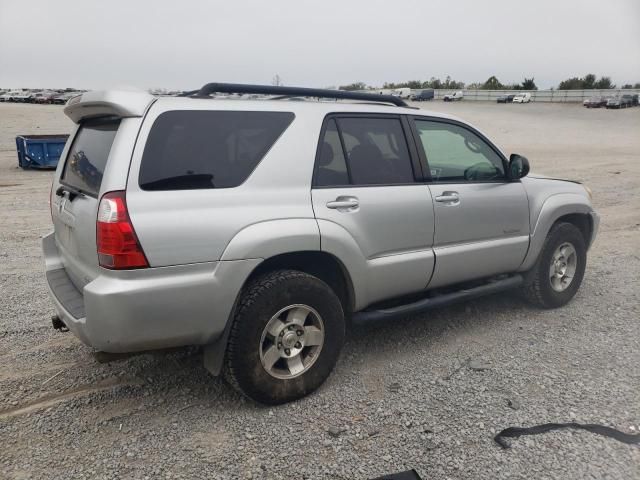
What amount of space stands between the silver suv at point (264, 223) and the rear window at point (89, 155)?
0.05 feet

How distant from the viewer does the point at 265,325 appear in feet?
10.2

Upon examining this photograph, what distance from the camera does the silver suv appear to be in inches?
108

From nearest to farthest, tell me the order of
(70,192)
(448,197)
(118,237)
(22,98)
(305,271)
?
(118,237)
(70,192)
(305,271)
(448,197)
(22,98)

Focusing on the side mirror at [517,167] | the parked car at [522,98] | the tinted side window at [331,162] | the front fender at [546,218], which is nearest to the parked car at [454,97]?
the parked car at [522,98]

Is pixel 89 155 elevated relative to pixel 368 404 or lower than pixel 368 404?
elevated

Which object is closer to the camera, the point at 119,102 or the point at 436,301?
the point at 119,102

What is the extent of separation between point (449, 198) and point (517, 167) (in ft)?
2.81

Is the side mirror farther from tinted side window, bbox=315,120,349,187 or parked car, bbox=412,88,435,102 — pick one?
parked car, bbox=412,88,435,102

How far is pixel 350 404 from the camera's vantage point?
334 cm

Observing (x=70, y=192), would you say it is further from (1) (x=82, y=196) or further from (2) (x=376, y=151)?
(2) (x=376, y=151)

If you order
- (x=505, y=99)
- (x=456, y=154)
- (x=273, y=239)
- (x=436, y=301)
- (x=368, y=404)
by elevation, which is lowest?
(x=368, y=404)

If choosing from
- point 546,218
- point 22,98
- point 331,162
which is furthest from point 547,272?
point 22,98

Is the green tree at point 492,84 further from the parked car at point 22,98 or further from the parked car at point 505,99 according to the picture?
the parked car at point 22,98

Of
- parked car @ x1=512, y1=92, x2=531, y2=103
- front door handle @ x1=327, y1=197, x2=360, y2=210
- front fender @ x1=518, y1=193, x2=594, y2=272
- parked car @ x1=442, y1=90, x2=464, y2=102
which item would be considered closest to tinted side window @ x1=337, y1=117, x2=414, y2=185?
front door handle @ x1=327, y1=197, x2=360, y2=210
